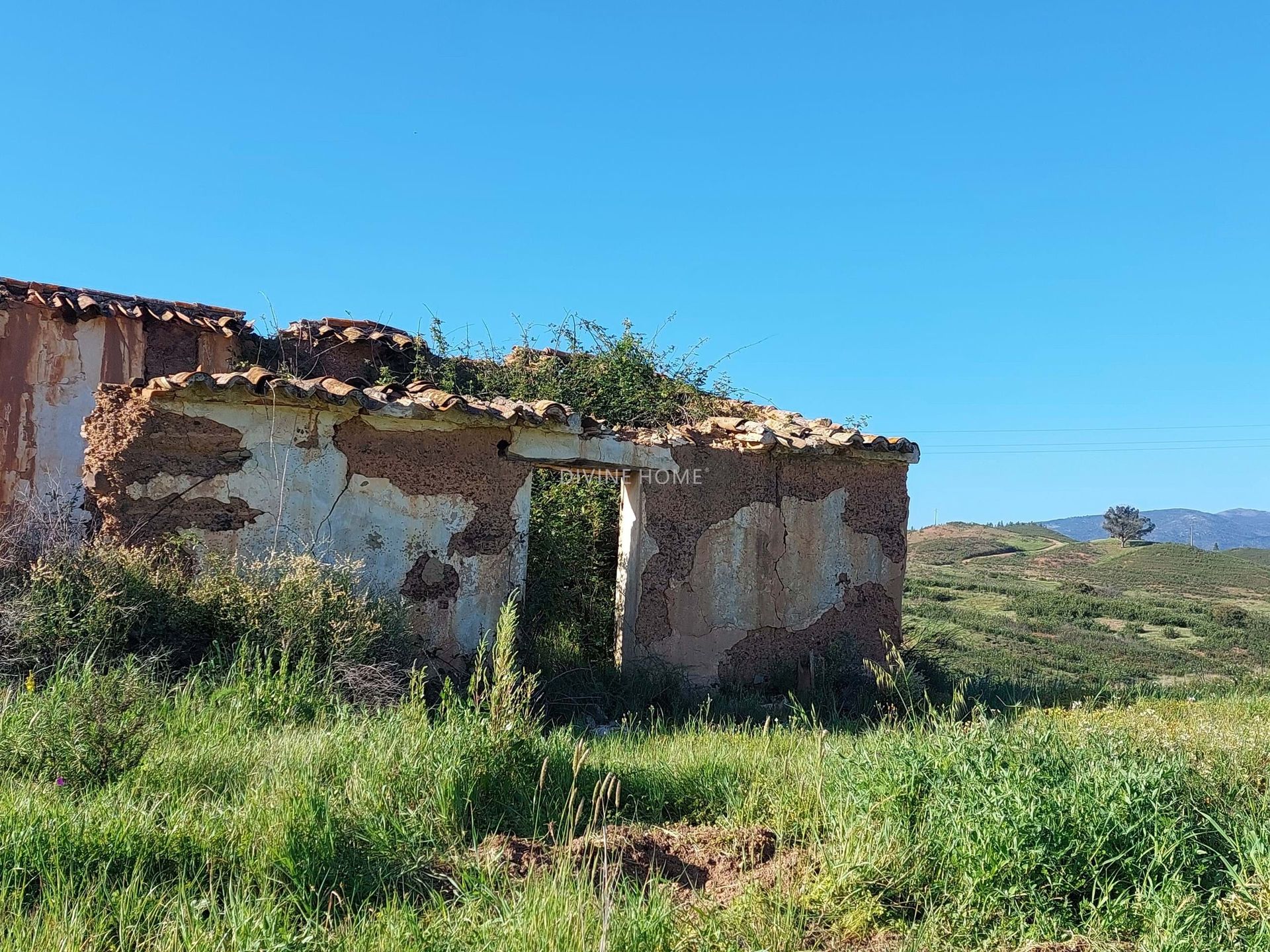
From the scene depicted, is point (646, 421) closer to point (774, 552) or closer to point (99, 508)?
point (774, 552)

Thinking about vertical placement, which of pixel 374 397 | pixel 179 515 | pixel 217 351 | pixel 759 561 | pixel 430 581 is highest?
pixel 217 351

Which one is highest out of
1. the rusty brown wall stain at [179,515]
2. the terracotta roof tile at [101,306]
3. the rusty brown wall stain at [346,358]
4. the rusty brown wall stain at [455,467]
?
the terracotta roof tile at [101,306]

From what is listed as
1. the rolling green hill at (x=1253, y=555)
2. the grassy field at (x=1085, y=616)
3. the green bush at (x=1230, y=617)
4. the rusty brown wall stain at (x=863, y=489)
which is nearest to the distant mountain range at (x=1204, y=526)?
the rolling green hill at (x=1253, y=555)

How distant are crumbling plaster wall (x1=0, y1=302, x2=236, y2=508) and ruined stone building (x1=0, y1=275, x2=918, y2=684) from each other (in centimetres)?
300

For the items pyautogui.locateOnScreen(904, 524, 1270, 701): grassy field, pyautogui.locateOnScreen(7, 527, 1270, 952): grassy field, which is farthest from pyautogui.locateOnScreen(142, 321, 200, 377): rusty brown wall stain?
pyautogui.locateOnScreen(904, 524, 1270, 701): grassy field

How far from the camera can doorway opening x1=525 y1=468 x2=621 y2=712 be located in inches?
309

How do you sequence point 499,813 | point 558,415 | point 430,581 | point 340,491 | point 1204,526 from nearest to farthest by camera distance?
1. point 499,813
2. point 340,491
3. point 430,581
4. point 558,415
5. point 1204,526

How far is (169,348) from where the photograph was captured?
1095 centimetres

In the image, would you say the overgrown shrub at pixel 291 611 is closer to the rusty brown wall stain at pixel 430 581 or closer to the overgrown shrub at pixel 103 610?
the overgrown shrub at pixel 103 610

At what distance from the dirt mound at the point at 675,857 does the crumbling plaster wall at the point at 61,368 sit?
838 cm

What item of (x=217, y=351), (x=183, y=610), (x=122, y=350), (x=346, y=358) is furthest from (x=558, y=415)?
(x=122, y=350)

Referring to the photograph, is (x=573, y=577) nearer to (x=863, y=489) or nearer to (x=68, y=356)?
(x=863, y=489)

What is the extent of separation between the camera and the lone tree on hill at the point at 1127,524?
4703cm

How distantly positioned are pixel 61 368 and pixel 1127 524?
47.3 m
